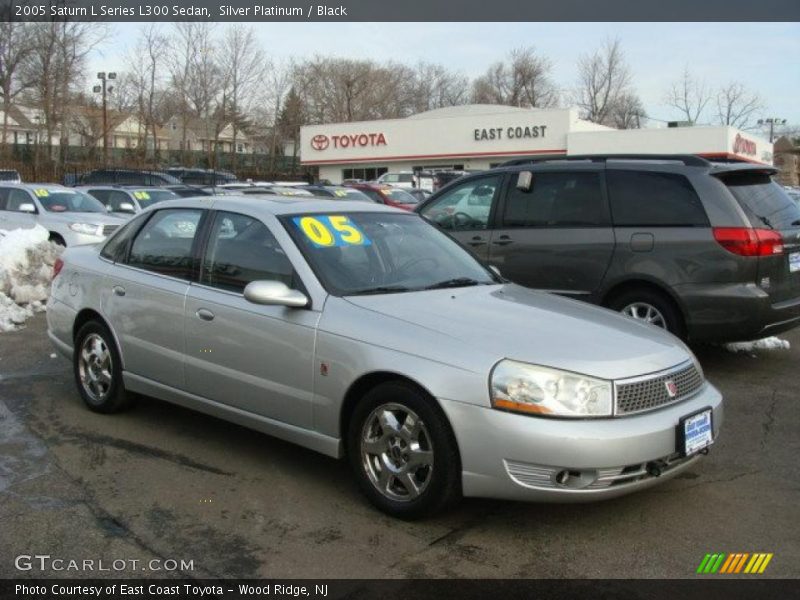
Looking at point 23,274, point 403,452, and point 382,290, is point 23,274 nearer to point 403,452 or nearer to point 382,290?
point 382,290

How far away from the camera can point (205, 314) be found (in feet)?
15.9

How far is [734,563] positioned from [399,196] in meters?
20.4

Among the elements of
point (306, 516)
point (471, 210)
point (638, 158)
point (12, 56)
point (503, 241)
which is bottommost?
point (306, 516)

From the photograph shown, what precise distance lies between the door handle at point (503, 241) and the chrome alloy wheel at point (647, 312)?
1.30 meters

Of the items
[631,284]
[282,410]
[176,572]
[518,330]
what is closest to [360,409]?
[282,410]

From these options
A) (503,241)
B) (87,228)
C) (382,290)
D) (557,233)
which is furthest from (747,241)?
(87,228)

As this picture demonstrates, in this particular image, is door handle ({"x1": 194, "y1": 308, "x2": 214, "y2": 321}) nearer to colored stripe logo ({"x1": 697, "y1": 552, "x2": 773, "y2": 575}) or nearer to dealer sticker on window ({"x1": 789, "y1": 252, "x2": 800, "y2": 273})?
colored stripe logo ({"x1": 697, "y1": 552, "x2": 773, "y2": 575})

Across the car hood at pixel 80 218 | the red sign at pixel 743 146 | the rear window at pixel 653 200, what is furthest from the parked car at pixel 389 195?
the red sign at pixel 743 146

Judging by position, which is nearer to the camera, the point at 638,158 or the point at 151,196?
the point at 638,158

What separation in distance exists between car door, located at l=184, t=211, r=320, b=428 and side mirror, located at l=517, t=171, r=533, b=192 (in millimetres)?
3638

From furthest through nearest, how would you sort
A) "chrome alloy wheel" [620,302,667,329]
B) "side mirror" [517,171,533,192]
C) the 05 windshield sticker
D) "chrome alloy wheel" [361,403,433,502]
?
1. "side mirror" [517,171,533,192]
2. "chrome alloy wheel" [620,302,667,329]
3. the 05 windshield sticker
4. "chrome alloy wheel" [361,403,433,502]

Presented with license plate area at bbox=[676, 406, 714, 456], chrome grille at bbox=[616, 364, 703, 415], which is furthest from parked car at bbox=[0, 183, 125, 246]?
license plate area at bbox=[676, 406, 714, 456]

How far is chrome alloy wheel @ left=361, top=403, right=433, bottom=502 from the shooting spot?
12.7 feet

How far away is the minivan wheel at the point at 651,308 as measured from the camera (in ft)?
22.7
